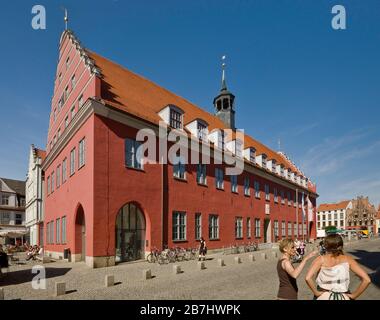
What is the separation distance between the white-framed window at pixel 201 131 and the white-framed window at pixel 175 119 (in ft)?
7.45

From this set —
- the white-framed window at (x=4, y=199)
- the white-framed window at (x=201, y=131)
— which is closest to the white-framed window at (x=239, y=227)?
the white-framed window at (x=201, y=131)

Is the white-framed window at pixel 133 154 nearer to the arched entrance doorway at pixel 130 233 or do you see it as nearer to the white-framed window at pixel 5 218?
the arched entrance doorway at pixel 130 233

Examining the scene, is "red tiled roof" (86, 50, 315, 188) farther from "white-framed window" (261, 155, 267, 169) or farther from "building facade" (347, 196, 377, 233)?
"building facade" (347, 196, 377, 233)

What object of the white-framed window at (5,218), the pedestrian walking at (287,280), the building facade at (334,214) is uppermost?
the pedestrian walking at (287,280)

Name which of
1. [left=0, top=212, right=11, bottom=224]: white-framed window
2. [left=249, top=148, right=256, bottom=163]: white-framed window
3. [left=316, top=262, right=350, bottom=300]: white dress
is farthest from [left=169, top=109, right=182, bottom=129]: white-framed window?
[left=0, top=212, right=11, bottom=224]: white-framed window

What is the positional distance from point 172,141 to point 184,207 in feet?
16.3

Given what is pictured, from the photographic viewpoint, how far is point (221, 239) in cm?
2866

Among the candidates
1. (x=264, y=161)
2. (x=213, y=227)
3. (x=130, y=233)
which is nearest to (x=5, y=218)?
(x=213, y=227)

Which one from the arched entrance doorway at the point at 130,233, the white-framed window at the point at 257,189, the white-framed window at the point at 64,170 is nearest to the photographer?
the arched entrance doorway at the point at 130,233

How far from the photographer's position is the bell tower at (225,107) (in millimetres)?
40000

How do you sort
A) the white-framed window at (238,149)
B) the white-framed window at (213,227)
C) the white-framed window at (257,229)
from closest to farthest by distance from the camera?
the white-framed window at (213,227)
the white-framed window at (238,149)
the white-framed window at (257,229)

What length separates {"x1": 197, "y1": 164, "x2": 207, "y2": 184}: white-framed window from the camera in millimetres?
26453
